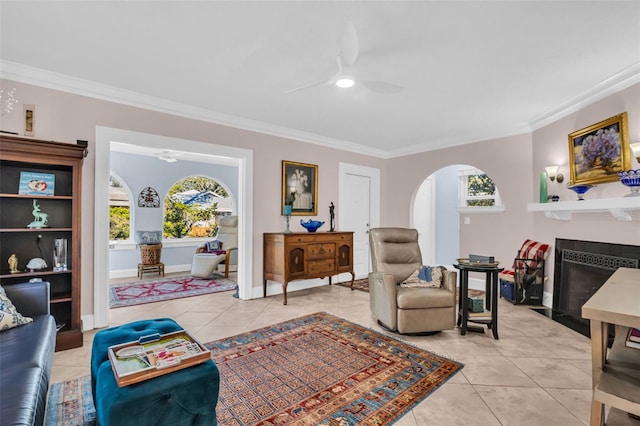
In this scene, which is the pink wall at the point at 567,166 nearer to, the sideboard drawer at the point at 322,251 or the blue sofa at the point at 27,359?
the sideboard drawer at the point at 322,251

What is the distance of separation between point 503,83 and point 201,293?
4.63m

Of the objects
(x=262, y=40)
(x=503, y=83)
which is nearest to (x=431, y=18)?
(x=262, y=40)

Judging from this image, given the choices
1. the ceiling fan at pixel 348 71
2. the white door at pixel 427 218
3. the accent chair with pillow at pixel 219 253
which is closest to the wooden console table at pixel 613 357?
the ceiling fan at pixel 348 71

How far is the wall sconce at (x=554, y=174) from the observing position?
3631mm

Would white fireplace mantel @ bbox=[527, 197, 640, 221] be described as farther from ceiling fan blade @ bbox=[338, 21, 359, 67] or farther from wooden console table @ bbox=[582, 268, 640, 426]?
ceiling fan blade @ bbox=[338, 21, 359, 67]

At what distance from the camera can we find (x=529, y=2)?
1.89 meters

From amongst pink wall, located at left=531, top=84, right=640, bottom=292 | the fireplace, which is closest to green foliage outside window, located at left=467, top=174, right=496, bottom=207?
pink wall, located at left=531, top=84, right=640, bottom=292

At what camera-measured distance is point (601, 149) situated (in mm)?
3064

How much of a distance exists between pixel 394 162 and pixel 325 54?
380cm

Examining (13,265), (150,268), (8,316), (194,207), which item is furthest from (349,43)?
(194,207)

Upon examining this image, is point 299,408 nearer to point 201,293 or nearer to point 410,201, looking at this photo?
point 201,293

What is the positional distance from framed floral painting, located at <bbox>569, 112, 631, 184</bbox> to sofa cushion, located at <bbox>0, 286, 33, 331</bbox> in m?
4.91

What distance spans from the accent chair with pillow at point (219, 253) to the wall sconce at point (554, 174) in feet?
16.9

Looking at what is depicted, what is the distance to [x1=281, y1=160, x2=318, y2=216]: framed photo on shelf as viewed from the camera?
15.3 ft
